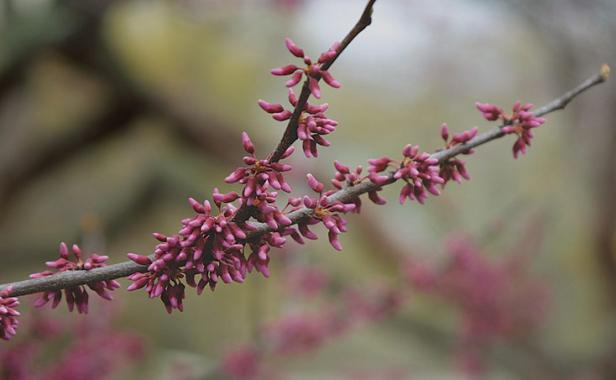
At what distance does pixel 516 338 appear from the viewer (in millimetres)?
3818

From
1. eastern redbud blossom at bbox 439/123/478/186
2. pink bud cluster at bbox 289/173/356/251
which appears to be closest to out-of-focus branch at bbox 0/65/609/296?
pink bud cluster at bbox 289/173/356/251

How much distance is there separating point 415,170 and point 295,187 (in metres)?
2.79

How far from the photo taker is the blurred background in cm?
321

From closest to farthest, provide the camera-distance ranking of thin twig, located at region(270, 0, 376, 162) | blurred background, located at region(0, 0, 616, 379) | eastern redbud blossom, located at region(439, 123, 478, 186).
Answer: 1. thin twig, located at region(270, 0, 376, 162)
2. eastern redbud blossom, located at region(439, 123, 478, 186)
3. blurred background, located at region(0, 0, 616, 379)

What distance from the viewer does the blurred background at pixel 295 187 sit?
10.5 ft

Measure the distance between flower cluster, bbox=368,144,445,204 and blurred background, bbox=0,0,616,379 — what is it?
58.8 inches

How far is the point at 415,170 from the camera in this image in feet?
2.50

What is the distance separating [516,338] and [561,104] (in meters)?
3.24

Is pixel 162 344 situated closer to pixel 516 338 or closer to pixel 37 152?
pixel 37 152

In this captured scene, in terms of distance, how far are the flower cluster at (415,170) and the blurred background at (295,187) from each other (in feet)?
4.90

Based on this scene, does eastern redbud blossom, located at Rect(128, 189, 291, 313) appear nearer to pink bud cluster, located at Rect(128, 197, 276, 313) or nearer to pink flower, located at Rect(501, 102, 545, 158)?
pink bud cluster, located at Rect(128, 197, 276, 313)

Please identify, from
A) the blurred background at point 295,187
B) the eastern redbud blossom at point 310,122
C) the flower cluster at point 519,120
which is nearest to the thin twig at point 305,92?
the eastern redbud blossom at point 310,122

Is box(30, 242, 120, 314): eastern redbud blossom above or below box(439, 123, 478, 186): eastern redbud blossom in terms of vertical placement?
below

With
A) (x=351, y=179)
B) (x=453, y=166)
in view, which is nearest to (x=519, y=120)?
(x=453, y=166)
